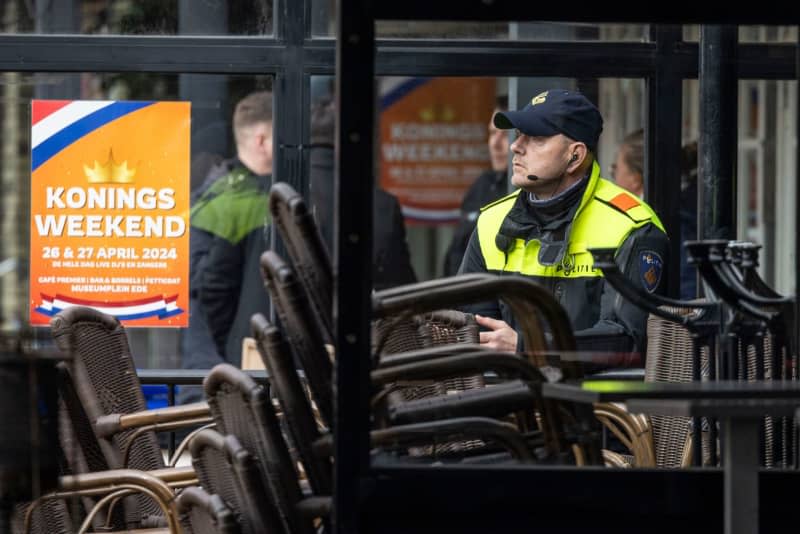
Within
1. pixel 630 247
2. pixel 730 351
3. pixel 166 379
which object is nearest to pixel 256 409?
pixel 730 351

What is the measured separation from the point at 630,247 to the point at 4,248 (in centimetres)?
298

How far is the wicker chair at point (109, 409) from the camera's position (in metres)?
5.26

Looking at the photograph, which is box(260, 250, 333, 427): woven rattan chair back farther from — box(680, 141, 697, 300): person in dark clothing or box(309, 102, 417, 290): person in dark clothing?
box(680, 141, 697, 300): person in dark clothing

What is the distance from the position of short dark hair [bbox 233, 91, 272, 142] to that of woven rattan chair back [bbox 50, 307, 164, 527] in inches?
67.3

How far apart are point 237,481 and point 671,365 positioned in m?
1.27

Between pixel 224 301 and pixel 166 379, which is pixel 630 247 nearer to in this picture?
pixel 166 379

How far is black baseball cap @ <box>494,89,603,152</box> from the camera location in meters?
5.52

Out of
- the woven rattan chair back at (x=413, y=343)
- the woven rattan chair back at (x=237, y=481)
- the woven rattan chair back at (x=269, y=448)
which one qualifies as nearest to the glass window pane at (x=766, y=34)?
the woven rattan chair back at (x=413, y=343)

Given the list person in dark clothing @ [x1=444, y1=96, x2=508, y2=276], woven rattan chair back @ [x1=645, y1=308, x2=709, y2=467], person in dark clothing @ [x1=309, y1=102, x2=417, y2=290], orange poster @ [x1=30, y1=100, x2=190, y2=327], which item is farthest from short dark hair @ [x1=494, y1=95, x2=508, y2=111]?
woven rattan chair back @ [x1=645, y1=308, x2=709, y2=467]

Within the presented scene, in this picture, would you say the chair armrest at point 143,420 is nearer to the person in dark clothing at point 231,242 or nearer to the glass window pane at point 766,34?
the person in dark clothing at point 231,242

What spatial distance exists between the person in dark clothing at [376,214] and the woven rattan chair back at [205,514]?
689mm

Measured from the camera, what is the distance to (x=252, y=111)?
23.2 ft

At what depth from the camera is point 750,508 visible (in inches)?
131

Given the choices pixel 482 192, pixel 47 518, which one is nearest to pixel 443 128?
pixel 482 192
